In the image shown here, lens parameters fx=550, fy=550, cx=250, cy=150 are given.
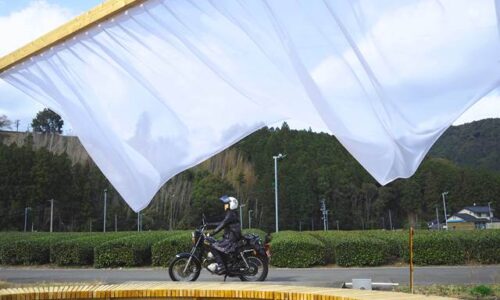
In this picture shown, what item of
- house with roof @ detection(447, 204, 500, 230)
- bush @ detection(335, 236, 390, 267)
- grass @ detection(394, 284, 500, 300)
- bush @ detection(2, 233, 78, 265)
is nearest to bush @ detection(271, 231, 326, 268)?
bush @ detection(335, 236, 390, 267)

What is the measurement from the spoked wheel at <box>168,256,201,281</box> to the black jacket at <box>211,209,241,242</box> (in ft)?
2.44

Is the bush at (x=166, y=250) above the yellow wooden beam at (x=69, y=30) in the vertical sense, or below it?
below

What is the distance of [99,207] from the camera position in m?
95.2

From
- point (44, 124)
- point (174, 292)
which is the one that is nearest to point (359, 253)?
point (174, 292)

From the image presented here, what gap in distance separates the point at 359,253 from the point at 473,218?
104 metres

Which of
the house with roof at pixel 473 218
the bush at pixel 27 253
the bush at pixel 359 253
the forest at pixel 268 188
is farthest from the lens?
the house with roof at pixel 473 218

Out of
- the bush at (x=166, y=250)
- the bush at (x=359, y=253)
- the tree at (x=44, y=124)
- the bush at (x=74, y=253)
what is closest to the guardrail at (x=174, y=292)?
the bush at (x=359, y=253)

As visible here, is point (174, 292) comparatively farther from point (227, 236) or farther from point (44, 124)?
point (44, 124)

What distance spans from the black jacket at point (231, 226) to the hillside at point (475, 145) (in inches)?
5039

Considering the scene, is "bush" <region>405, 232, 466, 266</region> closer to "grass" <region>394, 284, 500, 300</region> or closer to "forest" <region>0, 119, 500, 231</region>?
"grass" <region>394, 284, 500, 300</region>

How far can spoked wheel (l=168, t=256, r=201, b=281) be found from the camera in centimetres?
1041

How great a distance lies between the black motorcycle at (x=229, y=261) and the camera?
10430 mm

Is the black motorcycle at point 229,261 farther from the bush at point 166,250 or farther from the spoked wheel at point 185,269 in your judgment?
the bush at point 166,250

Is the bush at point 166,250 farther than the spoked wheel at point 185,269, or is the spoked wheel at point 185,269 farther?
the bush at point 166,250
